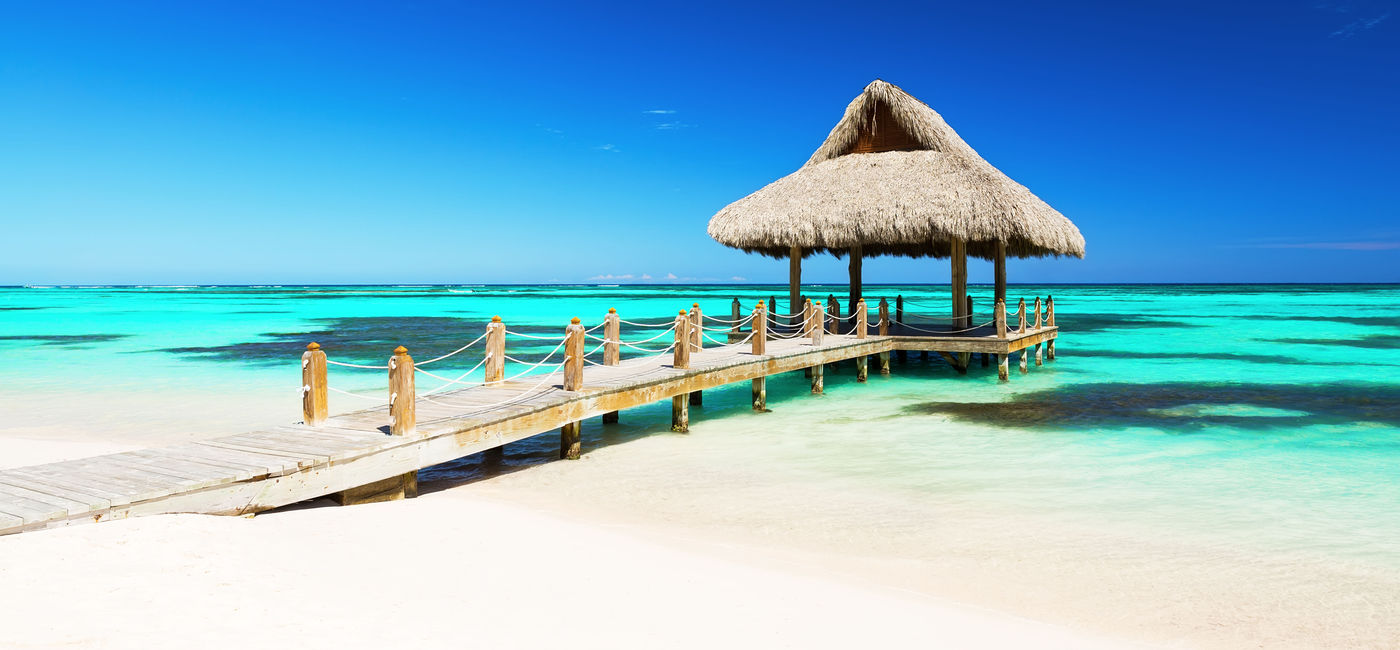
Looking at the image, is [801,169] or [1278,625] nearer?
[1278,625]

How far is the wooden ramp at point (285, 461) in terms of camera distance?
4914mm

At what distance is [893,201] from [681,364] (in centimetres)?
622

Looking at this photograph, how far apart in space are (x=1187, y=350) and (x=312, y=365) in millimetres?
24573

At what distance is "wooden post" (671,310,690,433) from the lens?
10555 mm

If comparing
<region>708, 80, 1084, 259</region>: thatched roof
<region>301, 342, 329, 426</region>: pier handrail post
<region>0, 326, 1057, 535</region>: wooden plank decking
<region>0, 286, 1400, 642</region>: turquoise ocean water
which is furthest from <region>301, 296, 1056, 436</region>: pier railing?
<region>708, 80, 1084, 259</region>: thatched roof

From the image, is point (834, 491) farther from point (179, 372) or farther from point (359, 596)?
point (179, 372)

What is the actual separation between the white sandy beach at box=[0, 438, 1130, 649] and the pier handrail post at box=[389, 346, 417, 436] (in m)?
1.03

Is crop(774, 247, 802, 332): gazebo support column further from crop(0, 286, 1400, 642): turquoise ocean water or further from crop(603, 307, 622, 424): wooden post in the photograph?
crop(603, 307, 622, 424): wooden post

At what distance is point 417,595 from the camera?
14.5 feet

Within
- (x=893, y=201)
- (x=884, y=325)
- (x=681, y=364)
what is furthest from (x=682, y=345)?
(x=884, y=325)

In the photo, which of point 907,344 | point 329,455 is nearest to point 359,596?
point 329,455

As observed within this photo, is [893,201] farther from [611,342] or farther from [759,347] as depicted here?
[611,342]

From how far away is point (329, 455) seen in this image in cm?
591

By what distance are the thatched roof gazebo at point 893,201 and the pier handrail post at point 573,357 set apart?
7.32 metres
